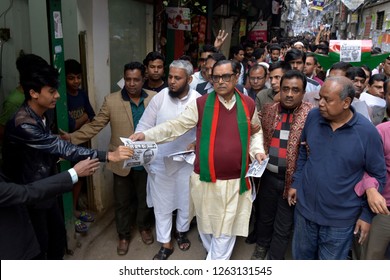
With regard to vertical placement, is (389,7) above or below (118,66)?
above

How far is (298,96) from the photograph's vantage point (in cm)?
284

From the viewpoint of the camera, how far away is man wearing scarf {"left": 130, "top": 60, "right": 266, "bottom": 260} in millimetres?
2791

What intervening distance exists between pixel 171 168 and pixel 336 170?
5.10 feet

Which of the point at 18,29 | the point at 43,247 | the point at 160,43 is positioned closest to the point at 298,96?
the point at 43,247

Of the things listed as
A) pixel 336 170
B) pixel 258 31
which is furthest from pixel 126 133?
pixel 258 31

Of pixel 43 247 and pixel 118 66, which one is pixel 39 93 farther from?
pixel 118 66

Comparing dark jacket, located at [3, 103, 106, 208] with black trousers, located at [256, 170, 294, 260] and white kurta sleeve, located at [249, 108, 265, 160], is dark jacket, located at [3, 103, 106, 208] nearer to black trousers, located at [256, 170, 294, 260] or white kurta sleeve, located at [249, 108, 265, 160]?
white kurta sleeve, located at [249, 108, 265, 160]

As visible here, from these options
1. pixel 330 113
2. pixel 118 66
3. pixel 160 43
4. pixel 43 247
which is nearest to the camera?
pixel 330 113

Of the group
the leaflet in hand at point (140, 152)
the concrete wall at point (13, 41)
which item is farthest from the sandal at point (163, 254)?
the concrete wall at point (13, 41)

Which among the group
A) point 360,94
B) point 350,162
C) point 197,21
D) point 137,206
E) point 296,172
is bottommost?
point 137,206

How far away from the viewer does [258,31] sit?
1345cm

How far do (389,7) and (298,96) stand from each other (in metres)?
12.3

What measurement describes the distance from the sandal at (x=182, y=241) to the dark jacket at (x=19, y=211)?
1769 mm

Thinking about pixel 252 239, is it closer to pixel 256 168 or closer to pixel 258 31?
pixel 256 168
